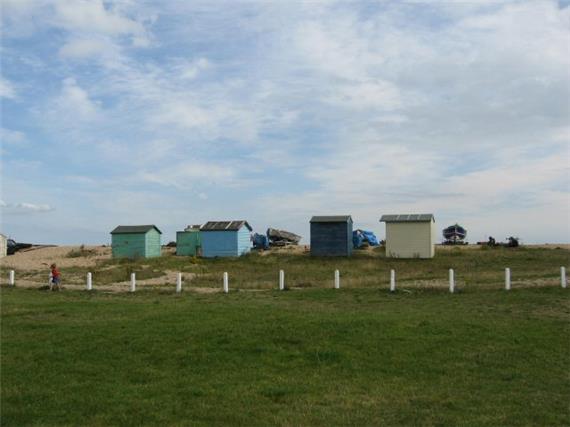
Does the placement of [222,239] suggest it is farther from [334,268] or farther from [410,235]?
[410,235]

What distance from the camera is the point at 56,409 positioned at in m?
8.31

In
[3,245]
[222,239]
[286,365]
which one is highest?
[222,239]

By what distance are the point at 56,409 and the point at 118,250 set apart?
1554 inches

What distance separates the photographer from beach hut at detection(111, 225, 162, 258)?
46.1m

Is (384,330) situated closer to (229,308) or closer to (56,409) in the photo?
(229,308)

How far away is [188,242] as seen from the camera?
165 ft

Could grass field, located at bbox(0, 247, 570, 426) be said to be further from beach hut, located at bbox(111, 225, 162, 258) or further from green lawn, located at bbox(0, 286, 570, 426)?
beach hut, located at bbox(111, 225, 162, 258)

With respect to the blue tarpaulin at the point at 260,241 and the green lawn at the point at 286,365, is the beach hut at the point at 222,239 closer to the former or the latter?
the blue tarpaulin at the point at 260,241

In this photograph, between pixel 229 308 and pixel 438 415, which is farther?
pixel 229 308

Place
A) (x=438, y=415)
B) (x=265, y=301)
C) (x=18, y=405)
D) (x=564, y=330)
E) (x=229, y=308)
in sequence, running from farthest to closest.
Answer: (x=265, y=301) → (x=229, y=308) → (x=564, y=330) → (x=18, y=405) → (x=438, y=415)

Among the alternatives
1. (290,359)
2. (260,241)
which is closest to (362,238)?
(260,241)

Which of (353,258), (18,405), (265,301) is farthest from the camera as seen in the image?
(353,258)

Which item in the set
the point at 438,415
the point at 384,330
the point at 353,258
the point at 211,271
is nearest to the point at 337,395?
the point at 438,415

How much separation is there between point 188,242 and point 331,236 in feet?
42.0
